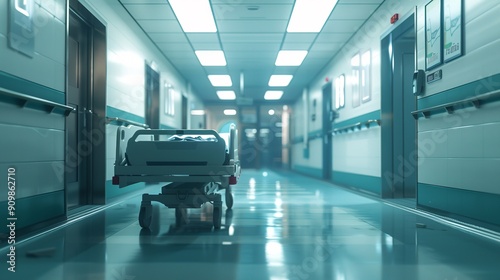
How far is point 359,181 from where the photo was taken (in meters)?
6.93

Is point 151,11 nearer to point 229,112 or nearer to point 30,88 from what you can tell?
point 30,88

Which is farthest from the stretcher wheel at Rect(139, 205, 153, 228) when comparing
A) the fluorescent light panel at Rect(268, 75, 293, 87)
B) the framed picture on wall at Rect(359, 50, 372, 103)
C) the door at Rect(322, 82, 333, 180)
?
the fluorescent light panel at Rect(268, 75, 293, 87)

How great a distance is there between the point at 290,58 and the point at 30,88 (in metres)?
6.35

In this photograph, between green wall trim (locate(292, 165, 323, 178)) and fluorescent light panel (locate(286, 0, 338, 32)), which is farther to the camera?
green wall trim (locate(292, 165, 323, 178))

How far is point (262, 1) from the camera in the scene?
535cm

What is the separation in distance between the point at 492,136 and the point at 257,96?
11.6 metres

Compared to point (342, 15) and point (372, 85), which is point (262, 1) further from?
point (372, 85)

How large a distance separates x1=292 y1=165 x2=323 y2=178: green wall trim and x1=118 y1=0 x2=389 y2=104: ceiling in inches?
108

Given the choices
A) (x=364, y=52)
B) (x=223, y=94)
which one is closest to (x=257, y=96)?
(x=223, y=94)

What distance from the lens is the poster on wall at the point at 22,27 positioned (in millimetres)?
2975

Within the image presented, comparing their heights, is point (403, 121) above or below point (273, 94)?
below

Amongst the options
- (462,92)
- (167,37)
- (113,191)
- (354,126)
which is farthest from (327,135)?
(462,92)

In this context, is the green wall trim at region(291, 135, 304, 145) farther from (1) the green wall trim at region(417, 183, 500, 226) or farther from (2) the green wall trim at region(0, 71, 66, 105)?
(2) the green wall trim at region(0, 71, 66, 105)

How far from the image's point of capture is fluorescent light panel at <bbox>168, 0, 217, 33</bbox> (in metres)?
5.41
